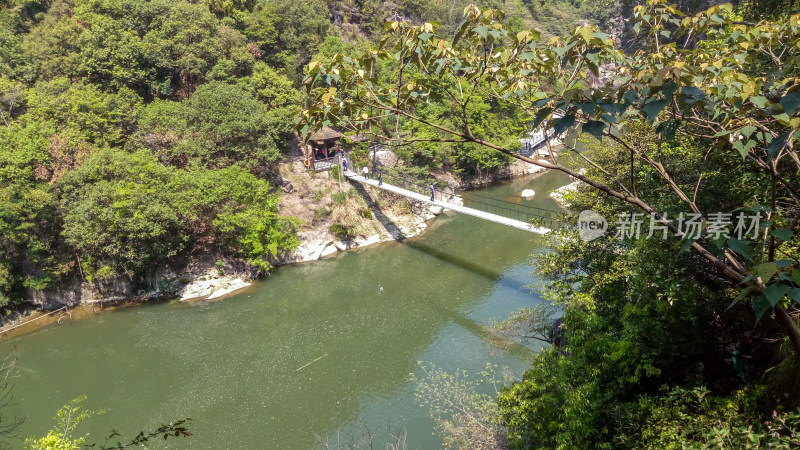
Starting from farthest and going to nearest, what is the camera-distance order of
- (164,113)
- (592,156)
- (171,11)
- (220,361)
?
(171,11)
(164,113)
(220,361)
(592,156)

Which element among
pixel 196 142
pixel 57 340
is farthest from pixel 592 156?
pixel 57 340

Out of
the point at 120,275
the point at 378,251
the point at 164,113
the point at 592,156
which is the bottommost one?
the point at 378,251

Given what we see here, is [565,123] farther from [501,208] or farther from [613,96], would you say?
[501,208]

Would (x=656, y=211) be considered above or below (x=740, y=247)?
below

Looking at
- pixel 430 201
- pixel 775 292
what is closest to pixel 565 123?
pixel 775 292

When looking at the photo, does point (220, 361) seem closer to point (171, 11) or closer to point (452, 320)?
point (452, 320)

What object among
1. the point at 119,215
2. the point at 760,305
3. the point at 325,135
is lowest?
the point at 119,215

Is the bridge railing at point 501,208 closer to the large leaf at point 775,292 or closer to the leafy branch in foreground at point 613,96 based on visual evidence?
the leafy branch in foreground at point 613,96

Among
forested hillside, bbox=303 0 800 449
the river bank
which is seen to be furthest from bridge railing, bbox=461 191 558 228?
forested hillside, bbox=303 0 800 449

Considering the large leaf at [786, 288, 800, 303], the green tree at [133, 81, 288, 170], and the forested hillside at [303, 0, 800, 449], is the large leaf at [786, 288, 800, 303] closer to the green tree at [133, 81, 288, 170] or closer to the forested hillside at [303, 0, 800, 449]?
the forested hillside at [303, 0, 800, 449]
